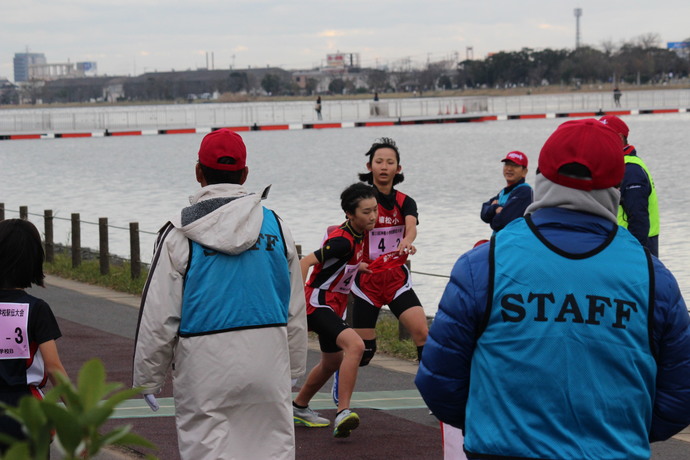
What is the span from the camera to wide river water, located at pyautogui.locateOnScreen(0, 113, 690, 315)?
22969 millimetres

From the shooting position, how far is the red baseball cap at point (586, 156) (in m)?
3.06

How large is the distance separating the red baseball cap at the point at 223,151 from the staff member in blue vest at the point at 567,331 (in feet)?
5.86

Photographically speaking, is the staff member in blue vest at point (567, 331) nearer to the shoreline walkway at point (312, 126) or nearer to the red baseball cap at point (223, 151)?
the red baseball cap at point (223, 151)

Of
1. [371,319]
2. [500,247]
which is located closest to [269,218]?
[500,247]

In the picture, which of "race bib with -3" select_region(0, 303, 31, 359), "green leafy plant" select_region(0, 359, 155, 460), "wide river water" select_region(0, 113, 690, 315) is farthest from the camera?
"wide river water" select_region(0, 113, 690, 315)

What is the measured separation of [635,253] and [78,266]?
46.9ft

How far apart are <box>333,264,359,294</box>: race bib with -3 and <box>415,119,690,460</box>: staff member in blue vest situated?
162 inches

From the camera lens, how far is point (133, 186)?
40.2 metres

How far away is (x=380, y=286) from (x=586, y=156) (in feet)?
15.2

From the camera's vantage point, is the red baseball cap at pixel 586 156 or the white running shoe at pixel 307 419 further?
the white running shoe at pixel 307 419

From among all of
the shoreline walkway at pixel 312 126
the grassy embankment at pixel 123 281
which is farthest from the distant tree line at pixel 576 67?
the grassy embankment at pixel 123 281

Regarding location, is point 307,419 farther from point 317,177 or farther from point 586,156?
point 317,177

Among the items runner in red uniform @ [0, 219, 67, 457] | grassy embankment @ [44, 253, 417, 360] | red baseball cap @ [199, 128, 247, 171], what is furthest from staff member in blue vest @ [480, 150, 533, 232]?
runner in red uniform @ [0, 219, 67, 457]

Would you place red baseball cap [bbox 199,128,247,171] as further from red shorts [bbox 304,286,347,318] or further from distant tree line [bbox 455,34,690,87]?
distant tree line [bbox 455,34,690,87]
